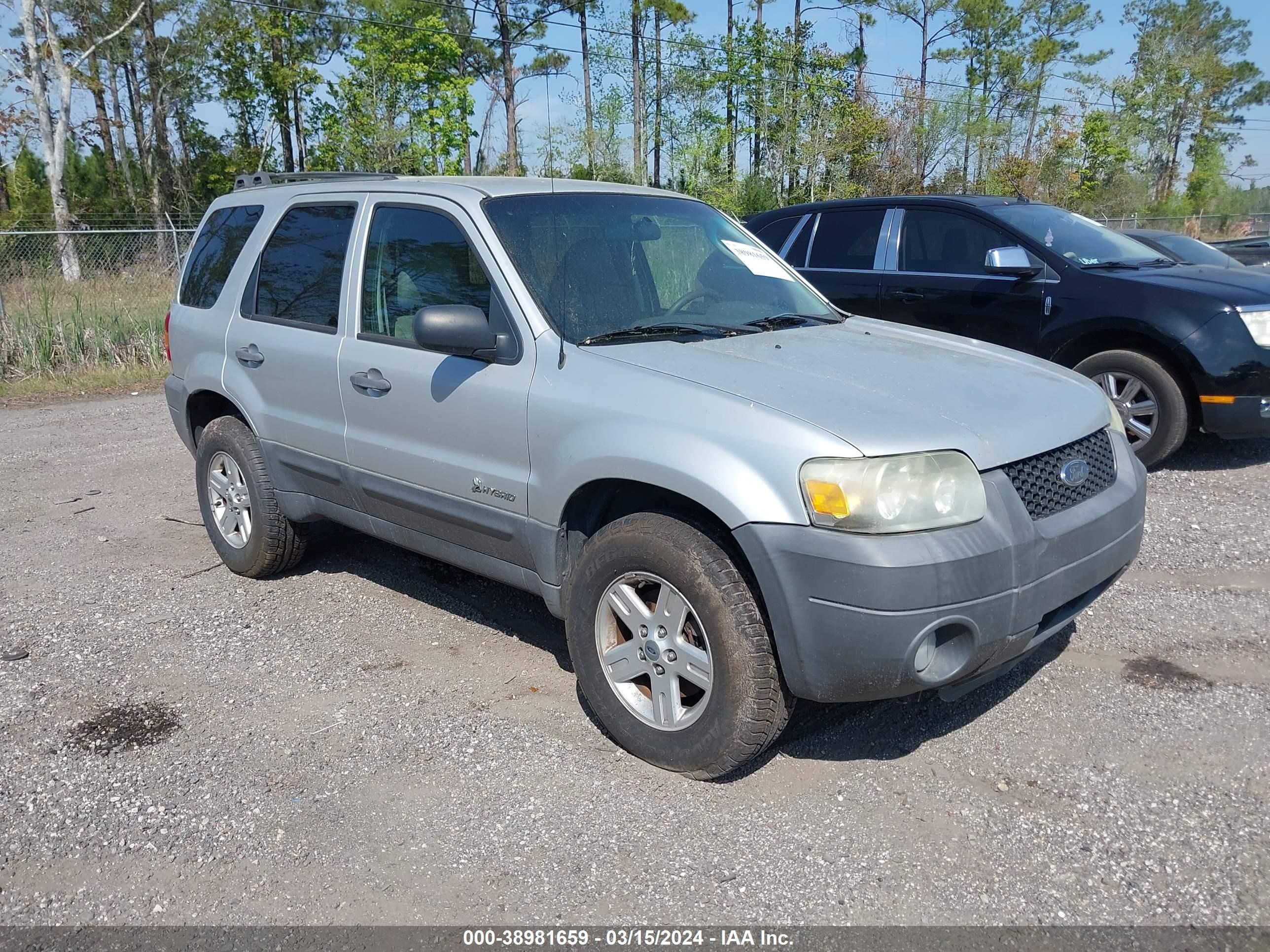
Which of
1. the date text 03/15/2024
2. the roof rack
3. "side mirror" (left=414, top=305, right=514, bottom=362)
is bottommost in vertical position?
the date text 03/15/2024

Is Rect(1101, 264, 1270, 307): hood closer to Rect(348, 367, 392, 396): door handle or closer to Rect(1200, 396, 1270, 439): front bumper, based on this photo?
Rect(1200, 396, 1270, 439): front bumper

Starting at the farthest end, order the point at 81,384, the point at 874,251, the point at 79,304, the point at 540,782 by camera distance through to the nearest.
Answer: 1. the point at 79,304
2. the point at 81,384
3. the point at 874,251
4. the point at 540,782

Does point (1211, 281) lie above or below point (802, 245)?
below

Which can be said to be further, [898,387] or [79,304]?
[79,304]

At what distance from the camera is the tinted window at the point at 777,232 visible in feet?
27.9

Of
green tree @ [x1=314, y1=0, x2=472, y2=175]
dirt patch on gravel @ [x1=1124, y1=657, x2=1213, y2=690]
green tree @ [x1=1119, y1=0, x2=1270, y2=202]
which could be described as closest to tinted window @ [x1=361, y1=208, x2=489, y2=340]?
dirt patch on gravel @ [x1=1124, y1=657, x2=1213, y2=690]

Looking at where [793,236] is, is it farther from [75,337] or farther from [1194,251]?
[75,337]

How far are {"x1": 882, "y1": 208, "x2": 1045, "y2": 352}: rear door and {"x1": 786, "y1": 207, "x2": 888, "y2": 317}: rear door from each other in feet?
0.38

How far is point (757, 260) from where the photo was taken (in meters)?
4.56

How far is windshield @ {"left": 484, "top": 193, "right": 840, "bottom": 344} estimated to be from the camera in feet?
12.4

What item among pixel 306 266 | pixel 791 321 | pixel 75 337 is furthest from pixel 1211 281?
pixel 75 337

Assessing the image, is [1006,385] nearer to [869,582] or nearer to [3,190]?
[869,582]

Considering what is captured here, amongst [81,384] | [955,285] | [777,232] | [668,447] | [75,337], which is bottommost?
[81,384]

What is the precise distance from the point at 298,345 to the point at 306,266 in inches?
15.5
